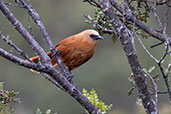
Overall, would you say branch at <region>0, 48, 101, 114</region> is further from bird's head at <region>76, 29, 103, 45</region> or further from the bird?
bird's head at <region>76, 29, 103, 45</region>

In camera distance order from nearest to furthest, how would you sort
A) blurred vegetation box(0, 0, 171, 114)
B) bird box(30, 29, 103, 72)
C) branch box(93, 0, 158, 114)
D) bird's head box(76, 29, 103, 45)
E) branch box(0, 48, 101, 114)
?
branch box(0, 48, 101, 114) → branch box(93, 0, 158, 114) → bird box(30, 29, 103, 72) → bird's head box(76, 29, 103, 45) → blurred vegetation box(0, 0, 171, 114)

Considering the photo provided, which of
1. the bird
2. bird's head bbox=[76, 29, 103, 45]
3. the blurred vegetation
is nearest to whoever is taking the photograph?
the bird

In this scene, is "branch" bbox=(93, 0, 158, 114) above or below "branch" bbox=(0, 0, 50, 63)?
below

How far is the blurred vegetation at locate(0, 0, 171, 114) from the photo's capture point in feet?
58.4

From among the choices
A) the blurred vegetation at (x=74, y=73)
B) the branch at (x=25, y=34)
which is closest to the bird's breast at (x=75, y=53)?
the branch at (x=25, y=34)

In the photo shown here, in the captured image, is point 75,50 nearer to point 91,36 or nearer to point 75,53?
point 75,53

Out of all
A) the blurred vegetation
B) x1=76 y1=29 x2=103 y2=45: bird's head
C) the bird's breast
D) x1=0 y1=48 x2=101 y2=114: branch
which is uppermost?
the blurred vegetation

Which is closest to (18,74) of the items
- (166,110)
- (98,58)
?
(98,58)

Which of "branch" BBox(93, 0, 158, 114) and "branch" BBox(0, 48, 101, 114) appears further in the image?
"branch" BBox(93, 0, 158, 114)

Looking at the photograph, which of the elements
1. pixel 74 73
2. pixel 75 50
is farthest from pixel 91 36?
pixel 74 73

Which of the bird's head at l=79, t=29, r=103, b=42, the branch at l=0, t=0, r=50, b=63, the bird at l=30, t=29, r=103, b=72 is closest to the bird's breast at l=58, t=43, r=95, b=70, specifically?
the bird at l=30, t=29, r=103, b=72

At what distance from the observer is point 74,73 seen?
17766 mm

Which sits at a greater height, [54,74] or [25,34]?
[25,34]

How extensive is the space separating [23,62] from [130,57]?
0.73m
